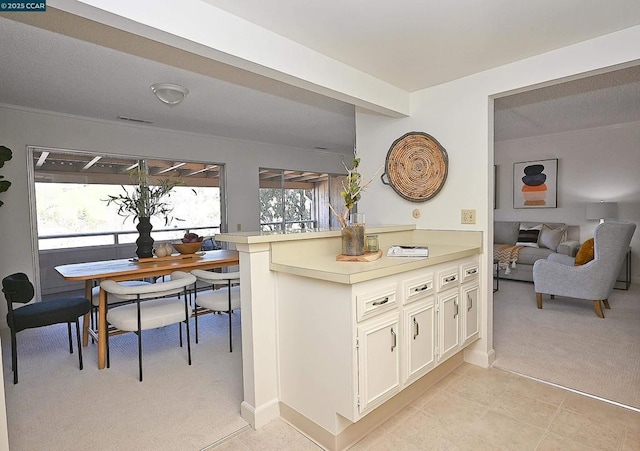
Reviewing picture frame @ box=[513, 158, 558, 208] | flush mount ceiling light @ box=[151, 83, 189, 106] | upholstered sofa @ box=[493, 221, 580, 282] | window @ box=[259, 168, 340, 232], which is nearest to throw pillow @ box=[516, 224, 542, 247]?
upholstered sofa @ box=[493, 221, 580, 282]

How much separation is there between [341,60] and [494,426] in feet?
8.09

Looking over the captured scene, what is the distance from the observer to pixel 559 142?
5797 millimetres

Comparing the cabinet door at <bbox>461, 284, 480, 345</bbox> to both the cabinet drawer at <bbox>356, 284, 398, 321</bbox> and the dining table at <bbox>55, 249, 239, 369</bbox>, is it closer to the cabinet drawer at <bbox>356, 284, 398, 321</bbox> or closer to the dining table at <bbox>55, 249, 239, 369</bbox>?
the cabinet drawer at <bbox>356, 284, 398, 321</bbox>

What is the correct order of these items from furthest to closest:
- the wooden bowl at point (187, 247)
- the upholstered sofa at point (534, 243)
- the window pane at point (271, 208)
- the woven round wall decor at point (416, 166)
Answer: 1. the window pane at point (271, 208)
2. the upholstered sofa at point (534, 243)
3. the wooden bowl at point (187, 247)
4. the woven round wall decor at point (416, 166)

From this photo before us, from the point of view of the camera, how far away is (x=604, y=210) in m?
5.13

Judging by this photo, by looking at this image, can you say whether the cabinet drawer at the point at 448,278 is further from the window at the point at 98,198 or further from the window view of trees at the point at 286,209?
the window at the point at 98,198

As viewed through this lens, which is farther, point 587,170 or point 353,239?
point 587,170

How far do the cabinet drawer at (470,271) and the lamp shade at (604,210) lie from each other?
370 cm

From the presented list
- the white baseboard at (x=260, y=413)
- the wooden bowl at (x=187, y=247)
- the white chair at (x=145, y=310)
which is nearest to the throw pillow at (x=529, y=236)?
the wooden bowl at (x=187, y=247)

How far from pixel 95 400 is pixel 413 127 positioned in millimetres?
3156

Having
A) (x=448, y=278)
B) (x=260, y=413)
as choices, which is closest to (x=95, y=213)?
(x=260, y=413)

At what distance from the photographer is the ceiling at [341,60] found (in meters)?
1.94

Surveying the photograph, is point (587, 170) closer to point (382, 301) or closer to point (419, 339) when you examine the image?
point (419, 339)

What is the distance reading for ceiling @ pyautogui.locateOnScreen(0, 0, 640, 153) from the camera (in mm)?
1936
